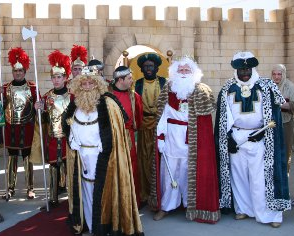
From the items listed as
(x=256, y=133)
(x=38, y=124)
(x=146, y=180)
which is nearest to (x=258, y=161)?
(x=256, y=133)

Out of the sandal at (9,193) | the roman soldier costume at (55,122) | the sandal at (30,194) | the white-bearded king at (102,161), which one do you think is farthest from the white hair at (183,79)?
the sandal at (9,193)

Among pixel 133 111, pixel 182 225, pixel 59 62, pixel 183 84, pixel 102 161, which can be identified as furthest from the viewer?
pixel 59 62

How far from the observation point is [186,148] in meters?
4.95

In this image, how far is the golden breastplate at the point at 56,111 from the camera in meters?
5.39

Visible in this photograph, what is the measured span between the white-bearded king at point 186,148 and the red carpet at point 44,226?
3.30 ft

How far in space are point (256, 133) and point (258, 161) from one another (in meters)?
0.30

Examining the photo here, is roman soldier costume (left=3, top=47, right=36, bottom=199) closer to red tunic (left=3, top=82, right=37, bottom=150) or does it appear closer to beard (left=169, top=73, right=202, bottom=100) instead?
red tunic (left=3, top=82, right=37, bottom=150)

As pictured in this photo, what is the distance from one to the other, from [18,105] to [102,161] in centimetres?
203

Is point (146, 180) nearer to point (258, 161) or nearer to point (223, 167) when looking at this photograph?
point (223, 167)

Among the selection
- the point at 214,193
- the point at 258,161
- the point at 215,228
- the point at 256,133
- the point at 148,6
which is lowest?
the point at 215,228

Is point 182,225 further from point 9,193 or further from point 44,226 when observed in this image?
point 9,193

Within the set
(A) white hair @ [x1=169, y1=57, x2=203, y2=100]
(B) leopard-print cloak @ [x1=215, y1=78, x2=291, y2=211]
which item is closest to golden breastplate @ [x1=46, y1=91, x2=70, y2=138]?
(A) white hair @ [x1=169, y1=57, x2=203, y2=100]

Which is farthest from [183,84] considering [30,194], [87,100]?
[30,194]

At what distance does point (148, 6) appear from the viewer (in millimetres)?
10664
